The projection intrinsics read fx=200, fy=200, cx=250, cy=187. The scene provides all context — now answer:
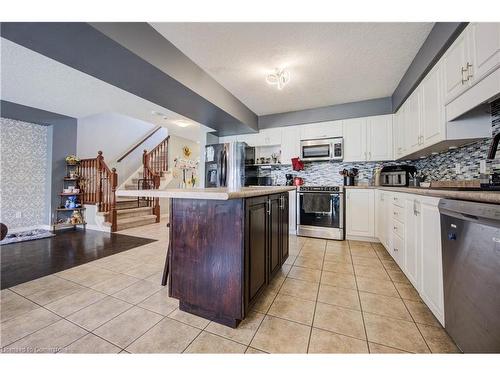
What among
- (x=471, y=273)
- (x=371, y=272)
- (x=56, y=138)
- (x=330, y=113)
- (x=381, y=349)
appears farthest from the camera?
(x=56, y=138)

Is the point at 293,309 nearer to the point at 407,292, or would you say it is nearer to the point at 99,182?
the point at 407,292

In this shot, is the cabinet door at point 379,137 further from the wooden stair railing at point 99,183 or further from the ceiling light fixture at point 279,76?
the wooden stair railing at point 99,183

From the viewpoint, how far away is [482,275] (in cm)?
92

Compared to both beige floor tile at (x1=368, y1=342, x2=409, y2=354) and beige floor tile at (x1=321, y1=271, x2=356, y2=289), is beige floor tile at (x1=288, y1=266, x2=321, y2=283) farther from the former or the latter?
beige floor tile at (x1=368, y1=342, x2=409, y2=354)

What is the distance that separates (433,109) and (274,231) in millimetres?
1995

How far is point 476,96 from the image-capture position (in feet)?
4.61

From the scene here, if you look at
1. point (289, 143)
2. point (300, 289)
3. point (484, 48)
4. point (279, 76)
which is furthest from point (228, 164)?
point (484, 48)

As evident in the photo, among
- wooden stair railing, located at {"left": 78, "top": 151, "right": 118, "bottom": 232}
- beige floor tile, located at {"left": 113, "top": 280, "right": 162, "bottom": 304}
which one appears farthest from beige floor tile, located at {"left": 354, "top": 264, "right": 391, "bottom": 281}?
wooden stair railing, located at {"left": 78, "top": 151, "right": 118, "bottom": 232}

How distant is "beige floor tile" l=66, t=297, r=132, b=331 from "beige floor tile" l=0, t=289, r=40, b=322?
1.33ft

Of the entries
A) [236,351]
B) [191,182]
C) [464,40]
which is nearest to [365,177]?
[464,40]

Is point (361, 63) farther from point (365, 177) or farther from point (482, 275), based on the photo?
point (482, 275)

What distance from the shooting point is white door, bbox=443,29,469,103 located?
1510mm

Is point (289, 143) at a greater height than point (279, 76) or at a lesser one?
lesser

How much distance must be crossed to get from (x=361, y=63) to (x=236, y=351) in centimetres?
315
